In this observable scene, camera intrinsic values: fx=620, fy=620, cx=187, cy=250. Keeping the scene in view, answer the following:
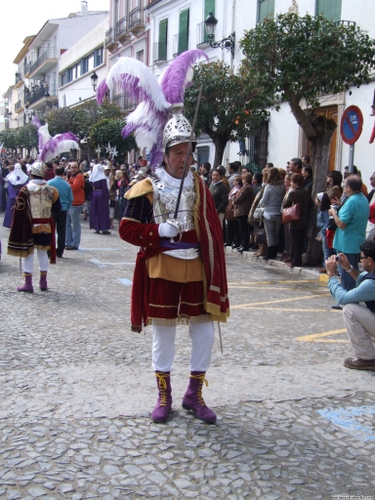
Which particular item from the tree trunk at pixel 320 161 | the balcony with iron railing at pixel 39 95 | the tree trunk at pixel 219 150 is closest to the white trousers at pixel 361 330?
the tree trunk at pixel 320 161

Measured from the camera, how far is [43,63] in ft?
183

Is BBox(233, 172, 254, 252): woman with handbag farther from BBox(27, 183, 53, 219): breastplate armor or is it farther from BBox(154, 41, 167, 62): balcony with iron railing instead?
BBox(154, 41, 167, 62): balcony with iron railing

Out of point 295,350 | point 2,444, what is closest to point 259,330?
point 295,350

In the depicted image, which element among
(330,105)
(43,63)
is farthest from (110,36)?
(330,105)

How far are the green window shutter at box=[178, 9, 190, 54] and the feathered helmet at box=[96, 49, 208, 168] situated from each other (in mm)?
14207

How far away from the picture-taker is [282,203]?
1087 centimetres

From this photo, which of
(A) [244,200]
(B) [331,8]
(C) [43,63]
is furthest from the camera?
(C) [43,63]

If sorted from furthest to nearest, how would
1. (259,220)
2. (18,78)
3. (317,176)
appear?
1. (18,78)
2. (259,220)
3. (317,176)

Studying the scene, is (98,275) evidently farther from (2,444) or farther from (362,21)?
(362,21)

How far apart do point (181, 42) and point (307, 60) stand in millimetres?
16004

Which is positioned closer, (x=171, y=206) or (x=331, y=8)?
(x=171, y=206)

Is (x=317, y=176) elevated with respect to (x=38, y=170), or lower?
elevated

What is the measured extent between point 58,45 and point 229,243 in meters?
45.8

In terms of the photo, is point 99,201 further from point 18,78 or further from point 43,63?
point 18,78
